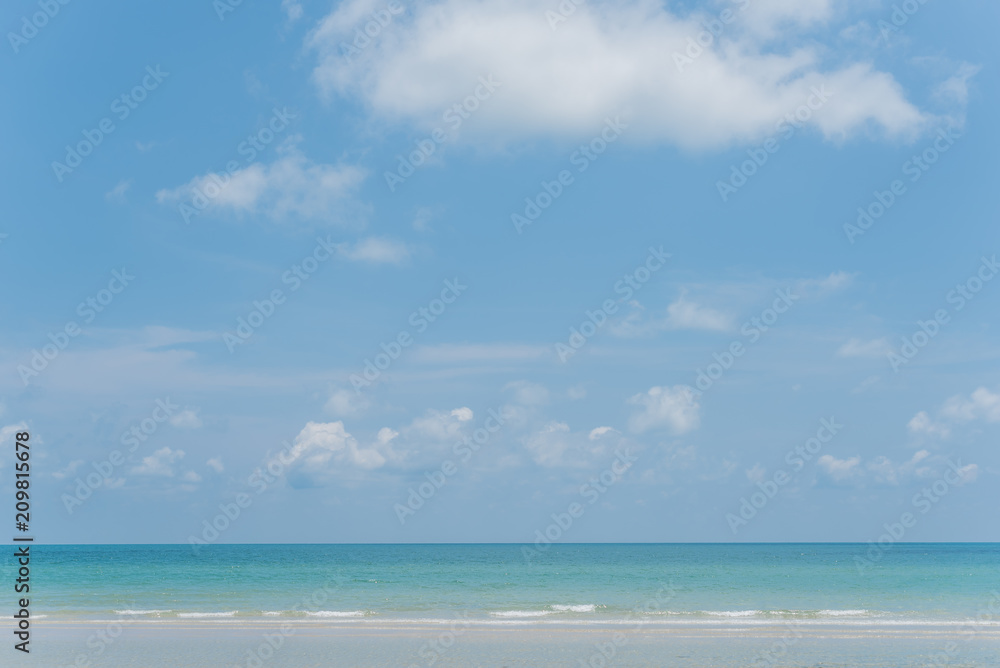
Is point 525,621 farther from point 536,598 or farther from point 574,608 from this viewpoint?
point 536,598

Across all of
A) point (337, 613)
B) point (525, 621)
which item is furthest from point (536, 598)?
point (337, 613)

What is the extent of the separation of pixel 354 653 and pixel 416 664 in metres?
2.76

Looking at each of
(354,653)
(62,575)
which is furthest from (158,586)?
(354,653)

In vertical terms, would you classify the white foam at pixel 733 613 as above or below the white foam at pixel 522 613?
below

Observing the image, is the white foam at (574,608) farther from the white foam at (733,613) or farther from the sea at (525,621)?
the white foam at (733,613)

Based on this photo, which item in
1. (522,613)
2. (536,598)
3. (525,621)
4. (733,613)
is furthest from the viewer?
(536,598)

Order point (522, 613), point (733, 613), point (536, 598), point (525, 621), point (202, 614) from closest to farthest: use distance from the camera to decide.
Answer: point (525, 621) → point (202, 614) → point (733, 613) → point (522, 613) → point (536, 598)

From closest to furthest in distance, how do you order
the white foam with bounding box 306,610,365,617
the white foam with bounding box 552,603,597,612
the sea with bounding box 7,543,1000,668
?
the sea with bounding box 7,543,1000,668
the white foam with bounding box 306,610,365,617
the white foam with bounding box 552,603,597,612

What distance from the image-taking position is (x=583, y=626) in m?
29.5

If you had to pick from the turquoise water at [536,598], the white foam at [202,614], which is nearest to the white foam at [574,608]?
the turquoise water at [536,598]

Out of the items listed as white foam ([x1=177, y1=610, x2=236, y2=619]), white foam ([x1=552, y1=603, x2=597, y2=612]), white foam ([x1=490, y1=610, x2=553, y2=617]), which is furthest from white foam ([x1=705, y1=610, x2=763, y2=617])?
white foam ([x1=177, y1=610, x2=236, y2=619])

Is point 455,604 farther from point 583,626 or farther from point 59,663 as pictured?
point 59,663

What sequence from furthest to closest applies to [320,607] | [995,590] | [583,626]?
[995,590] → [320,607] → [583,626]

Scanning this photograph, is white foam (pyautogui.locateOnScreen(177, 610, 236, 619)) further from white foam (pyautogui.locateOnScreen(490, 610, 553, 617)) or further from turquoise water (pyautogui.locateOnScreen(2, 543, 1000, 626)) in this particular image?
white foam (pyautogui.locateOnScreen(490, 610, 553, 617))
